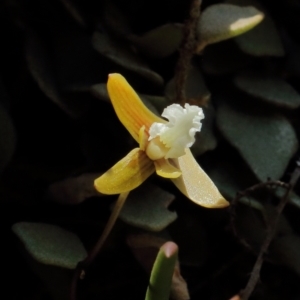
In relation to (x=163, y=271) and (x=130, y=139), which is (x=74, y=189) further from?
(x=163, y=271)

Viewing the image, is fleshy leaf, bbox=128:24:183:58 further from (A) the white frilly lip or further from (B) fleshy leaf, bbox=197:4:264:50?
(A) the white frilly lip

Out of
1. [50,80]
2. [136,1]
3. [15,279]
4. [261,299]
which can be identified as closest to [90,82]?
[50,80]

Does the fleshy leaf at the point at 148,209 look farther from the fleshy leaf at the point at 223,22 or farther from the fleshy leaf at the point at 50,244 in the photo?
the fleshy leaf at the point at 223,22

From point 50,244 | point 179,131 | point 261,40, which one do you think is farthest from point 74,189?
point 261,40

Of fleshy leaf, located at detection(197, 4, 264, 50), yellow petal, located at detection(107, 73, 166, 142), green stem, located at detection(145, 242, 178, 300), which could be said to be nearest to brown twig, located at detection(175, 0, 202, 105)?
fleshy leaf, located at detection(197, 4, 264, 50)

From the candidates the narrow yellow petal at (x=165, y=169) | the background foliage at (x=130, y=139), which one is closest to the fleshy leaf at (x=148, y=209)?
the background foliage at (x=130, y=139)
